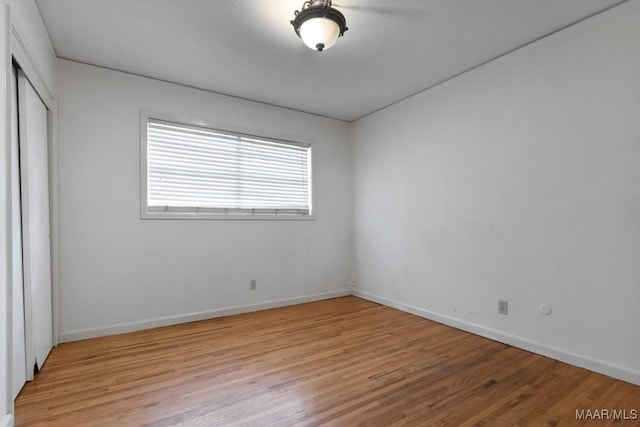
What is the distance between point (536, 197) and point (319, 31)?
2.22 meters

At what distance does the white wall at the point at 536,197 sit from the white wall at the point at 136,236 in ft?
5.57

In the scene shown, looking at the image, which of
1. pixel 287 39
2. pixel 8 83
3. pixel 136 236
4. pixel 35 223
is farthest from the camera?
pixel 136 236

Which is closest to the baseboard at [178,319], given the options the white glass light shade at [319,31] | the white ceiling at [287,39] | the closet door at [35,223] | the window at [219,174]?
the closet door at [35,223]

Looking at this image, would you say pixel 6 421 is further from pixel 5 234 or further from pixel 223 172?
pixel 223 172

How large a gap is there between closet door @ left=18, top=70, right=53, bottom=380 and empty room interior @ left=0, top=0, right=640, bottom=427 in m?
0.02

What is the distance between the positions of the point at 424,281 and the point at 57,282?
145 inches

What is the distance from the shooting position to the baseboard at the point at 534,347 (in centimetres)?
222

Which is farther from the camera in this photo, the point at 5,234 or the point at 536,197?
the point at 536,197

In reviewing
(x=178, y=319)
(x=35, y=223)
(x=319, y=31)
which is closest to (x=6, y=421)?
Result: (x=35, y=223)

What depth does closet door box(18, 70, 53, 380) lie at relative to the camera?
2.15 meters

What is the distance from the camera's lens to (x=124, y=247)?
3.22 meters

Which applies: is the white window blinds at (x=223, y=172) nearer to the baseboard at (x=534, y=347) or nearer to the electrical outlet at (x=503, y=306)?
the baseboard at (x=534, y=347)

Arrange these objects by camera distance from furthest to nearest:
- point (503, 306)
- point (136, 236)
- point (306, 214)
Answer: point (306, 214)
point (136, 236)
point (503, 306)

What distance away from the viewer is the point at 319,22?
2.15 metres
